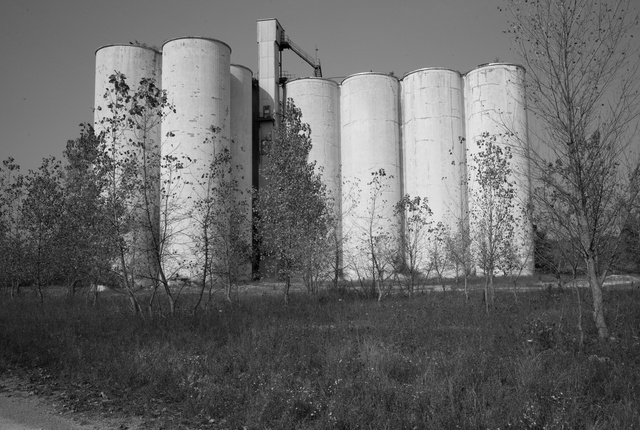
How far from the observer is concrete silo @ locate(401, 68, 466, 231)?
37.5 m

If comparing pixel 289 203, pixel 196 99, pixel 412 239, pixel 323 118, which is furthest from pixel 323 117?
pixel 289 203

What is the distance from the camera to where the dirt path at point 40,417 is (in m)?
7.02

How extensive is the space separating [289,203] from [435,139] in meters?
21.6

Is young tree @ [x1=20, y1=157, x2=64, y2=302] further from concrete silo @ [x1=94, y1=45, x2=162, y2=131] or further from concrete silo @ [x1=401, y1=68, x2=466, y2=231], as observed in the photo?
concrete silo @ [x1=401, y1=68, x2=466, y2=231]

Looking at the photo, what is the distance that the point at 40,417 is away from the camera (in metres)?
7.39

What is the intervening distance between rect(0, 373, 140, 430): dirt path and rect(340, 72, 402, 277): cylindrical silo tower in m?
28.9

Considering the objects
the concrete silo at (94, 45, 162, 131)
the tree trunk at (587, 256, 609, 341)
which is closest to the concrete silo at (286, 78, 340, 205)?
the concrete silo at (94, 45, 162, 131)

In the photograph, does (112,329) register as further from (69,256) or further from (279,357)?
(69,256)

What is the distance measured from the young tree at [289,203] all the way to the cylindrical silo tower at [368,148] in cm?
1669

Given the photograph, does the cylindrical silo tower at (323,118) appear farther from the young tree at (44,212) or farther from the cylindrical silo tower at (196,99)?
the young tree at (44,212)

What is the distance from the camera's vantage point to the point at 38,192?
2230cm

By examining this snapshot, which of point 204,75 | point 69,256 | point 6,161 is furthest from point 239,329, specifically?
point 204,75

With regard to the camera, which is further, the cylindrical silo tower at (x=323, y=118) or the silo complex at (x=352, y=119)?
the cylindrical silo tower at (x=323, y=118)

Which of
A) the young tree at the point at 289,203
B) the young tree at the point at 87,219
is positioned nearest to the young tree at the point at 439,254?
the young tree at the point at 289,203
